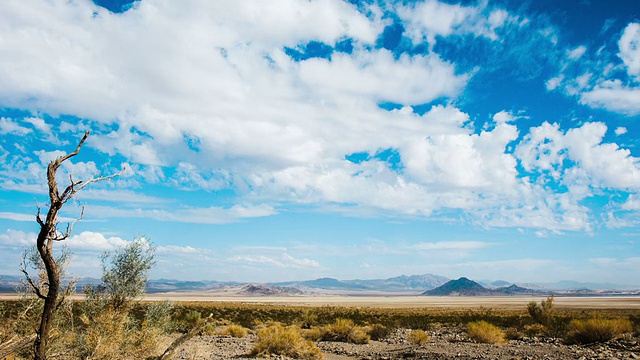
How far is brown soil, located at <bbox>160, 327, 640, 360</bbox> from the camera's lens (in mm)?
16500

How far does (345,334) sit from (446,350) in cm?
731

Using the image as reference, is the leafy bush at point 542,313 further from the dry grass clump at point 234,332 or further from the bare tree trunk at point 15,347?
the bare tree trunk at point 15,347

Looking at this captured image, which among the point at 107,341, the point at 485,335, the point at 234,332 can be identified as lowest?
the point at 234,332

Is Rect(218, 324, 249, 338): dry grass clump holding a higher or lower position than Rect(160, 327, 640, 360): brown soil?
lower

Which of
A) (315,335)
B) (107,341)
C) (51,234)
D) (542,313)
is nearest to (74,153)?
(51,234)

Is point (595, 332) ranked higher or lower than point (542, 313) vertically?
higher

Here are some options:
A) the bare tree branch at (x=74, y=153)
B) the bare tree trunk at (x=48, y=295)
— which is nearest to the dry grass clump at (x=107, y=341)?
the bare tree trunk at (x=48, y=295)

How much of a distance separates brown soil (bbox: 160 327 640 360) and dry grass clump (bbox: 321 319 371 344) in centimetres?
72

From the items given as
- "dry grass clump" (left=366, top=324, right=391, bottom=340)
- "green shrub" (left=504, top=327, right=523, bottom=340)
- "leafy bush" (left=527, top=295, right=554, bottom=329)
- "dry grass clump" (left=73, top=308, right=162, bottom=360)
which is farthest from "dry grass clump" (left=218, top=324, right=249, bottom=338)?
"leafy bush" (left=527, top=295, right=554, bottom=329)

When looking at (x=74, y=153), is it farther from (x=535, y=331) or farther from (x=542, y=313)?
(x=542, y=313)

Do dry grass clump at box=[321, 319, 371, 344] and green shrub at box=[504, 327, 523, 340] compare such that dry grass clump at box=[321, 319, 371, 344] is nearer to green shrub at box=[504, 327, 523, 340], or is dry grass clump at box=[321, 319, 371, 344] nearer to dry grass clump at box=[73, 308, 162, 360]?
green shrub at box=[504, 327, 523, 340]

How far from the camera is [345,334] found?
25031mm

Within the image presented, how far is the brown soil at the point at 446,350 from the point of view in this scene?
16.5 m

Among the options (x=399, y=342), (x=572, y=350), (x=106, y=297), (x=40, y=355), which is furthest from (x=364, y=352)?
(x=40, y=355)
